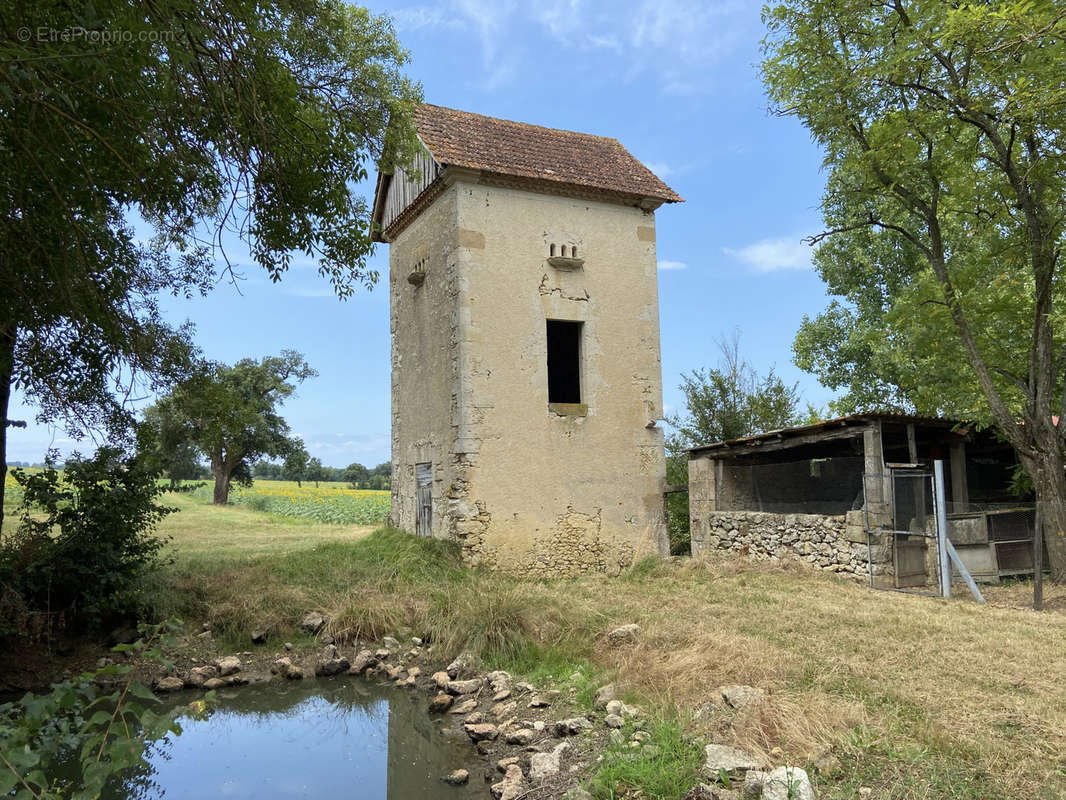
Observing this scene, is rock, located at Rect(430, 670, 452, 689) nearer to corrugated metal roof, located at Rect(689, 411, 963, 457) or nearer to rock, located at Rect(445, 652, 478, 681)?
rock, located at Rect(445, 652, 478, 681)

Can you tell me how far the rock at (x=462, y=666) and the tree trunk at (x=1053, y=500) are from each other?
8.77 meters

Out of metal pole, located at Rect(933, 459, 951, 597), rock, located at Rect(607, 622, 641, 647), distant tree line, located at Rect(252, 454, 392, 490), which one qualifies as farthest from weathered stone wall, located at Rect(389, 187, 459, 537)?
distant tree line, located at Rect(252, 454, 392, 490)

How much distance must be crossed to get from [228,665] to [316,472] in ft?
256

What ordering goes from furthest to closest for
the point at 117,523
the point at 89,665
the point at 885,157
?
the point at 885,157
the point at 117,523
the point at 89,665

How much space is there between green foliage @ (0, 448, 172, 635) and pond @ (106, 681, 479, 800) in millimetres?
2113

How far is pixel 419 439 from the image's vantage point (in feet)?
45.2

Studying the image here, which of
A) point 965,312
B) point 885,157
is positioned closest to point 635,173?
point 885,157

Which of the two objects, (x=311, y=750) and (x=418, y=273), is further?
(x=418, y=273)

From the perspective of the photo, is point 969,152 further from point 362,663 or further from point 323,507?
point 323,507

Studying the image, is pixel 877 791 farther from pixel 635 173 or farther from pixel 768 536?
pixel 635 173

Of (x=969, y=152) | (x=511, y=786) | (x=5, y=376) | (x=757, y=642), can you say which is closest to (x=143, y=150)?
(x=5, y=376)

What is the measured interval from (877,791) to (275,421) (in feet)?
110

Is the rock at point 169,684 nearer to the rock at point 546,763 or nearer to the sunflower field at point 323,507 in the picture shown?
the rock at point 546,763

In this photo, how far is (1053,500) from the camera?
1102 cm
